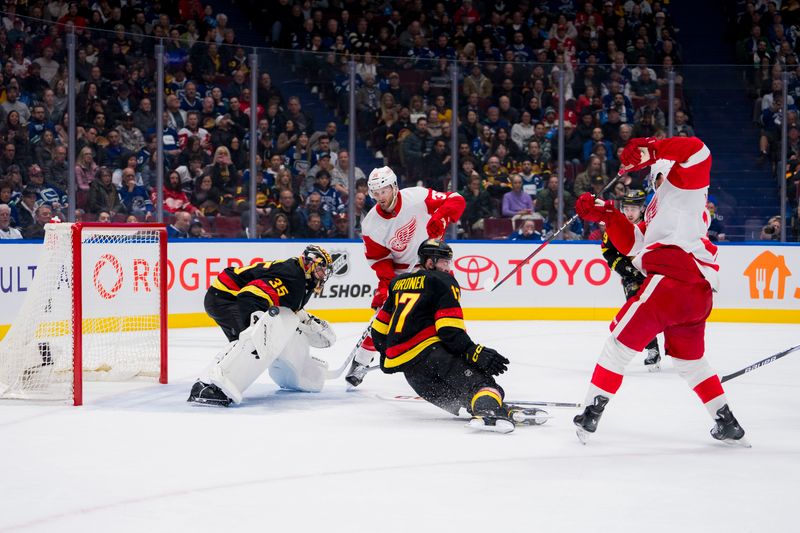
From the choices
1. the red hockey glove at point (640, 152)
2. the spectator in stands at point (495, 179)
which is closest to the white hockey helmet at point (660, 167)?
the red hockey glove at point (640, 152)

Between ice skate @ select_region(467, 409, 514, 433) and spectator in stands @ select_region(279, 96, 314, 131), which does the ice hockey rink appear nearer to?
ice skate @ select_region(467, 409, 514, 433)

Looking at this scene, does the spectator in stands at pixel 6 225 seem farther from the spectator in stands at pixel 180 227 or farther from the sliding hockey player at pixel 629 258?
the sliding hockey player at pixel 629 258

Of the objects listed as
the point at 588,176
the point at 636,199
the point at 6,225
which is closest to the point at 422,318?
the point at 636,199

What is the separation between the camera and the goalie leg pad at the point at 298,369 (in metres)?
5.81

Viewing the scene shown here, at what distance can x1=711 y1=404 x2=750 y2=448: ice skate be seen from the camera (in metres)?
4.44

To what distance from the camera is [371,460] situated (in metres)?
4.17

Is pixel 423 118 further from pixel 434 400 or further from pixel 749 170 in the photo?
pixel 434 400

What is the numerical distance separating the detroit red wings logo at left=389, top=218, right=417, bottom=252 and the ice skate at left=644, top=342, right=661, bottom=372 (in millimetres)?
1883

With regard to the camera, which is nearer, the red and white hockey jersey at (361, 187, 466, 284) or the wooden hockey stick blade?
the wooden hockey stick blade

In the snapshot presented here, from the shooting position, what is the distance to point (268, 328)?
542cm

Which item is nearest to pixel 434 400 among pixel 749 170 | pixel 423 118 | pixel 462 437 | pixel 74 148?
pixel 462 437

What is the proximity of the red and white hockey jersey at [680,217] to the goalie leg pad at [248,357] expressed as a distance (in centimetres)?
192

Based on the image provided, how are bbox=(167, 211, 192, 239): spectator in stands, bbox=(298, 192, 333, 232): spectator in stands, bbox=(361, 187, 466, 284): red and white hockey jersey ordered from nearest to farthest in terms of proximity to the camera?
bbox=(361, 187, 466, 284): red and white hockey jersey < bbox=(167, 211, 192, 239): spectator in stands < bbox=(298, 192, 333, 232): spectator in stands

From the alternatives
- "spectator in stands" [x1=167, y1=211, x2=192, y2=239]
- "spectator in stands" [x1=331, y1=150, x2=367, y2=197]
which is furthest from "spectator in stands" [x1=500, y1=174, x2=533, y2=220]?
"spectator in stands" [x1=167, y1=211, x2=192, y2=239]
